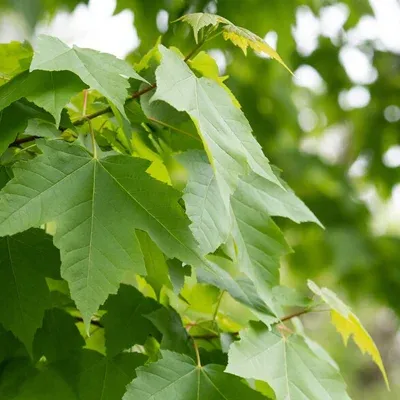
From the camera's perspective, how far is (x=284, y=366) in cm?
84

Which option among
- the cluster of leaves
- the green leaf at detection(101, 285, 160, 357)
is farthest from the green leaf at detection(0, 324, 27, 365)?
the green leaf at detection(101, 285, 160, 357)

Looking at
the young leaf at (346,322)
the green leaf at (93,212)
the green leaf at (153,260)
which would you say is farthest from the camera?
the young leaf at (346,322)

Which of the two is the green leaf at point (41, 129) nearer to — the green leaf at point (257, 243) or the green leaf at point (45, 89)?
the green leaf at point (45, 89)

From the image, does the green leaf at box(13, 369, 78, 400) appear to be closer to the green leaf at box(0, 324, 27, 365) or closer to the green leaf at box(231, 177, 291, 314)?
the green leaf at box(0, 324, 27, 365)

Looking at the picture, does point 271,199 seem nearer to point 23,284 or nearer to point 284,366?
point 284,366

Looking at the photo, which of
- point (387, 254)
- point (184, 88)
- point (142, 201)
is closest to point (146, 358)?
point (142, 201)

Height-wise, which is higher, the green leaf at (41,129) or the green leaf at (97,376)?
the green leaf at (41,129)

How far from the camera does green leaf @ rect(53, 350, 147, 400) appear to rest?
0.83m

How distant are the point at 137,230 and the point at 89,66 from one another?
200 millimetres

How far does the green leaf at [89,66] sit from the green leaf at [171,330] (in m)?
0.30

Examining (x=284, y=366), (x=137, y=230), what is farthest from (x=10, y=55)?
(x=284, y=366)

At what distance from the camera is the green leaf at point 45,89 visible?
698 mm

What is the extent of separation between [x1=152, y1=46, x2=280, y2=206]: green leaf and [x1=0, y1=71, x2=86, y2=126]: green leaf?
102 millimetres

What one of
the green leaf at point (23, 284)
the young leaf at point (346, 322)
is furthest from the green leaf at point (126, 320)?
the young leaf at point (346, 322)
